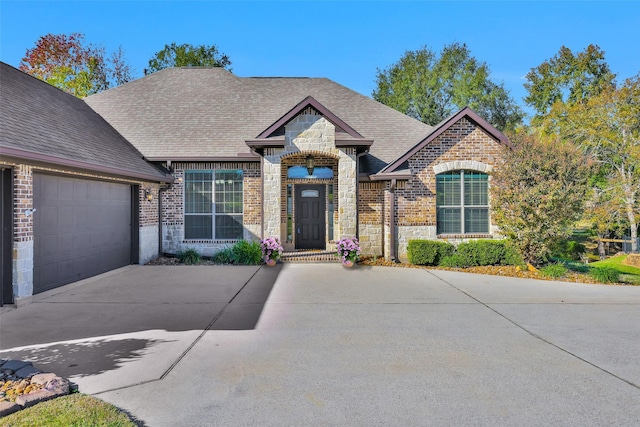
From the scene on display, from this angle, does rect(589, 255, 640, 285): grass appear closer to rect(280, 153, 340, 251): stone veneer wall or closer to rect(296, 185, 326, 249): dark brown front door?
rect(280, 153, 340, 251): stone veneer wall

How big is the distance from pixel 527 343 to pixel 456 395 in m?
2.05

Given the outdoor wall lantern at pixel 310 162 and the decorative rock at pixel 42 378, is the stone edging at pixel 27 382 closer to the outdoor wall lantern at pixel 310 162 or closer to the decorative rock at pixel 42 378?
the decorative rock at pixel 42 378

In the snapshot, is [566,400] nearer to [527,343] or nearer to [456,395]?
[456,395]

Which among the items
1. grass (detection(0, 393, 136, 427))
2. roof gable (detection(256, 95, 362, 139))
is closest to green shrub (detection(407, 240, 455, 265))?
roof gable (detection(256, 95, 362, 139))

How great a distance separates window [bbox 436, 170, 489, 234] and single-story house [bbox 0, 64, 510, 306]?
33 millimetres

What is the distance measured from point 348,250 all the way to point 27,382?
879 centimetres

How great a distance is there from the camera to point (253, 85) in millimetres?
17547

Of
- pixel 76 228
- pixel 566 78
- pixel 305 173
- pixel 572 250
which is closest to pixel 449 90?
pixel 566 78

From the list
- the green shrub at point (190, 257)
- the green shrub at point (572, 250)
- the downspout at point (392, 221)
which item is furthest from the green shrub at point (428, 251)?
the green shrub at point (572, 250)

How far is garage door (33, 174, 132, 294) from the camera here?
809 cm

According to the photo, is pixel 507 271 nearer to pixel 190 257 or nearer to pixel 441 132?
pixel 441 132

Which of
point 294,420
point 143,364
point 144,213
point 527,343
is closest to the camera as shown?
point 294,420

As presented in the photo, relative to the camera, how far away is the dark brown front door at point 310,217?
1435 cm

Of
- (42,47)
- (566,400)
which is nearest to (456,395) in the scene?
(566,400)
